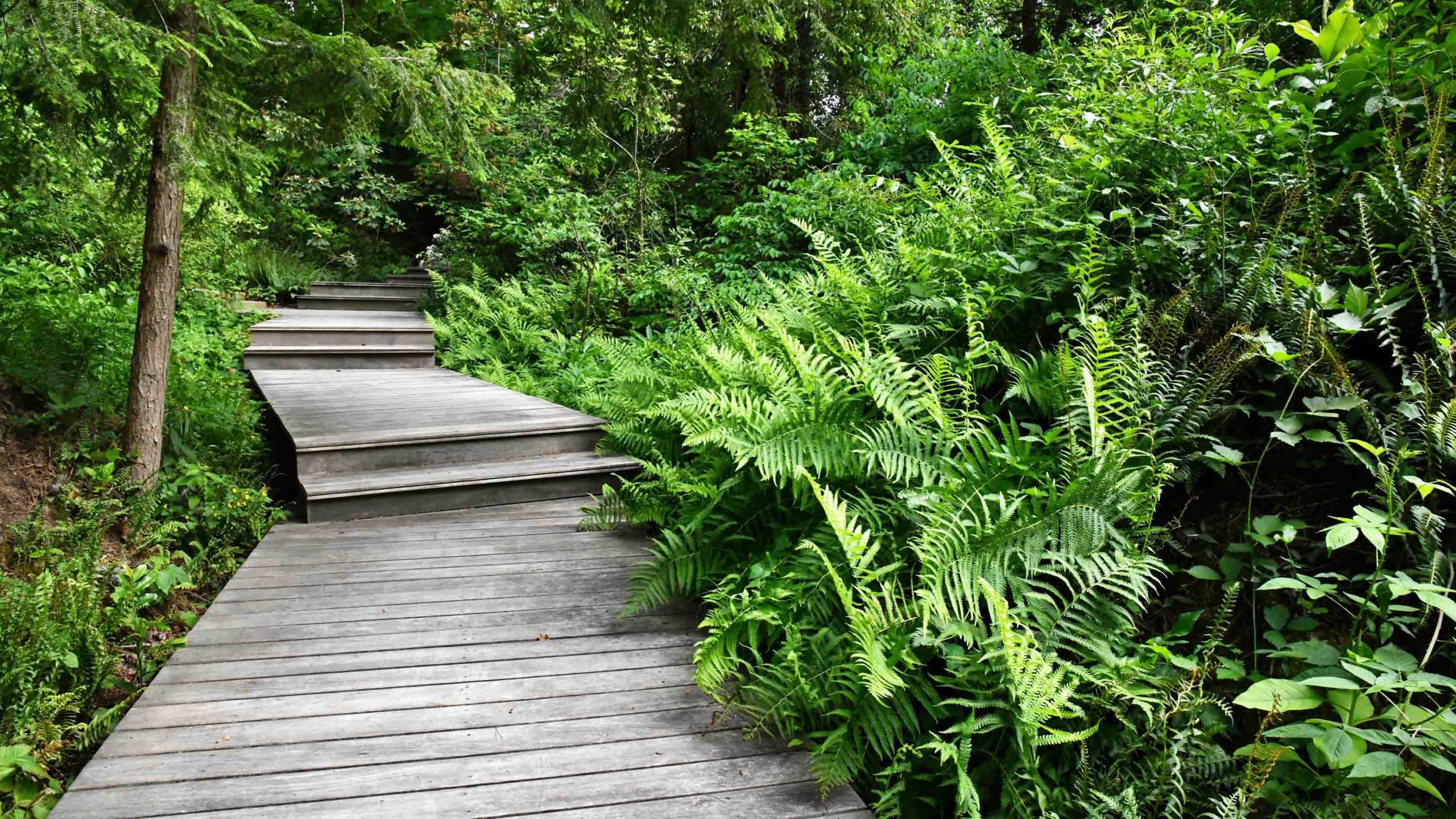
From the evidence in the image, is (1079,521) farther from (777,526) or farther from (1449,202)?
(1449,202)

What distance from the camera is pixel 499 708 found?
7.67 feet

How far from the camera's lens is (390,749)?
212 cm

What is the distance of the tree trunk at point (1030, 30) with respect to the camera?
407 inches

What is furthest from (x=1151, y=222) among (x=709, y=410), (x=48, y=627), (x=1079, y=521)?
(x=48, y=627)

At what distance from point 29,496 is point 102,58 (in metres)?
2.20

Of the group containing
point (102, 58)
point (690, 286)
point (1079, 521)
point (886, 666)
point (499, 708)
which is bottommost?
point (499, 708)

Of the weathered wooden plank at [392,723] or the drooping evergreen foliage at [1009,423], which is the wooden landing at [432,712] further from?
the drooping evergreen foliage at [1009,423]

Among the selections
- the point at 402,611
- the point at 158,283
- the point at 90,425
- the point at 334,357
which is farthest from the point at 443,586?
the point at 334,357

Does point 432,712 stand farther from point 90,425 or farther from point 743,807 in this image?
point 90,425

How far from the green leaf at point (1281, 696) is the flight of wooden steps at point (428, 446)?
3.20 m

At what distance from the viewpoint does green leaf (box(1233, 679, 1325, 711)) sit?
1824 millimetres

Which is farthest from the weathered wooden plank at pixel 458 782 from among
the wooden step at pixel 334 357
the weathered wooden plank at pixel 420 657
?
the wooden step at pixel 334 357

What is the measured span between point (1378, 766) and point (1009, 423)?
5.04 ft

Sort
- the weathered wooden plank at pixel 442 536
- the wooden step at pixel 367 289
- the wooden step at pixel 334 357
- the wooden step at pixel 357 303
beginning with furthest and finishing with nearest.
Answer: the wooden step at pixel 367 289, the wooden step at pixel 357 303, the wooden step at pixel 334 357, the weathered wooden plank at pixel 442 536
